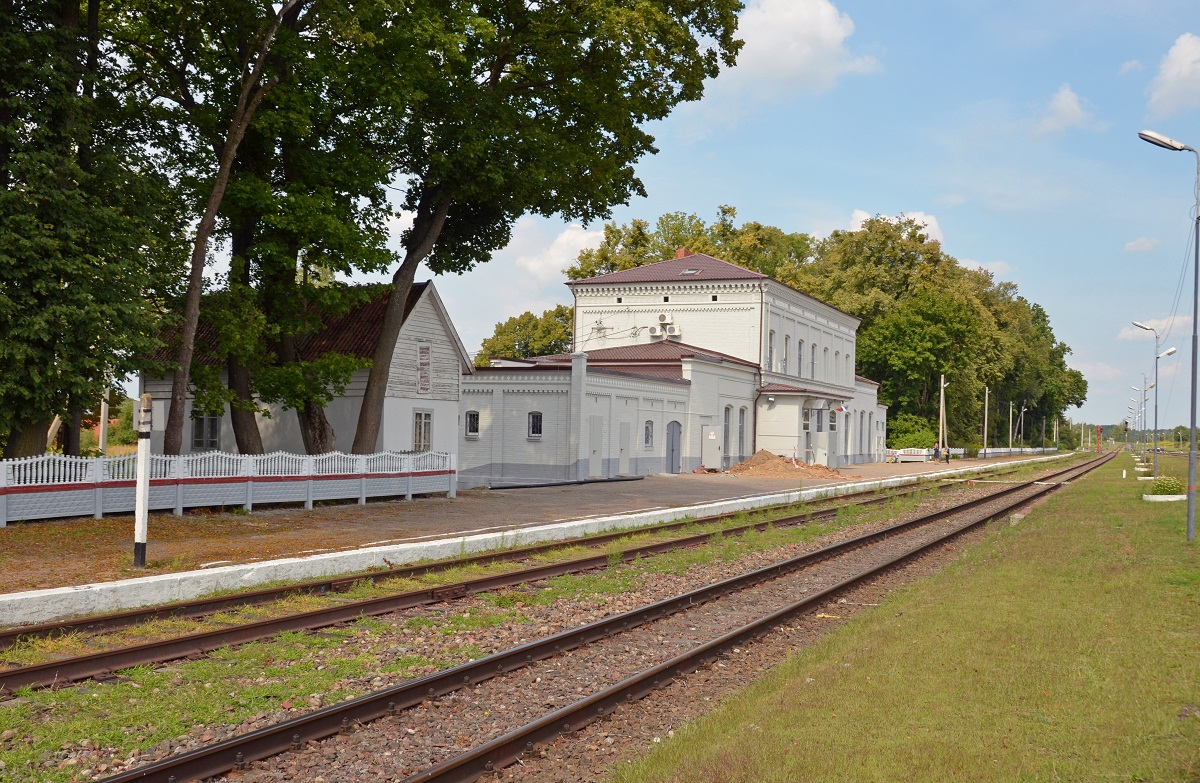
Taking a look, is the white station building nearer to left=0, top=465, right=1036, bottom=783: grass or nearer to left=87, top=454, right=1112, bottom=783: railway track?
left=87, top=454, right=1112, bottom=783: railway track

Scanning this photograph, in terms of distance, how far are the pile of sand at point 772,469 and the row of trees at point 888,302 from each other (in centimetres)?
2683

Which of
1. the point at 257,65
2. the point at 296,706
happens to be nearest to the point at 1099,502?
the point at 257,65

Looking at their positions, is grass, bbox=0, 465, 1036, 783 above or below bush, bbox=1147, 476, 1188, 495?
below

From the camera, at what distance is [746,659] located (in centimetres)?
1015

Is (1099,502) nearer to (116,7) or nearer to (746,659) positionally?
(746,659)

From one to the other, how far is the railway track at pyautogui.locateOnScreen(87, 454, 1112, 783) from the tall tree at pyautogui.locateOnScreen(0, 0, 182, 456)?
12055 millimetres

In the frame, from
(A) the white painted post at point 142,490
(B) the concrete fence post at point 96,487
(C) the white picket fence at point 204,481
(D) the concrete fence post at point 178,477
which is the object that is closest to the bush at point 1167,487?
(C) the white picket fence at point 204,481

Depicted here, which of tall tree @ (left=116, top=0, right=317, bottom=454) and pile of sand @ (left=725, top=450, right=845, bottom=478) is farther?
pile of sand @ (left=725, top=450, right=845, bottom=478)

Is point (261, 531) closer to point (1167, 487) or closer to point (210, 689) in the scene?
point (210, 689)

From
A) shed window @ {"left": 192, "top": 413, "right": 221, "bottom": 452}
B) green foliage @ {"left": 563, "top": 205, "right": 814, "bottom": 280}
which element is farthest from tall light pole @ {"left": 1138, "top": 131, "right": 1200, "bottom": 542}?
green foliage @ {"left": 563, "top": 205, "right": 814, "bottom": 280}

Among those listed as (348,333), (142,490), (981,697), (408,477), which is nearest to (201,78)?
(348,333)

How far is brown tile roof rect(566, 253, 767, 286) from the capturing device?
51.7 metres

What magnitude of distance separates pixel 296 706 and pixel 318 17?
16958 mm

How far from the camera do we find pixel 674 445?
1699 inches
